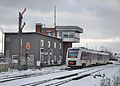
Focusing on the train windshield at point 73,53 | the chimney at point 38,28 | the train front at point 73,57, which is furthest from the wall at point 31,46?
the train windshield at point 73,53

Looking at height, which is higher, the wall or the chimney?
the chimney

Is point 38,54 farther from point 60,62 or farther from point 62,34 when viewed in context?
point 62,34

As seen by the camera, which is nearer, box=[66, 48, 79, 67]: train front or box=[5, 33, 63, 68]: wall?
box=[66, 48, 79, 67]: train front

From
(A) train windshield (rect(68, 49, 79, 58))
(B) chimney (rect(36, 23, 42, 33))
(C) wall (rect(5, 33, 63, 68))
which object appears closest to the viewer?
(A) train windshield (rect(68, 49, 79, 58))

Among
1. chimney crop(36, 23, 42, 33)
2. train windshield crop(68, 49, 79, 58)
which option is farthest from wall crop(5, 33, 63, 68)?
train windshield crop(68, 49, 79, 58)

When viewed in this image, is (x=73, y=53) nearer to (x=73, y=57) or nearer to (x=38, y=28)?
(x=73, y=57)

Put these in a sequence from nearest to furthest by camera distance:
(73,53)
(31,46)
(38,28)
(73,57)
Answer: (73,57), (73,53), (31,46), (38,28)

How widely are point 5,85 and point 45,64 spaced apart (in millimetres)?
43002

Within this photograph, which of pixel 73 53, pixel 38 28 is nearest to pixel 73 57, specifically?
pixel 73 53

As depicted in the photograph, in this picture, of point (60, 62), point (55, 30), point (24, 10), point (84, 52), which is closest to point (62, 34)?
point (55, 30)

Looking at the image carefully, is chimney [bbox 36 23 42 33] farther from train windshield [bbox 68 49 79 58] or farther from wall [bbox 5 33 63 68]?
train windshield [bbox 68 49 79 58]

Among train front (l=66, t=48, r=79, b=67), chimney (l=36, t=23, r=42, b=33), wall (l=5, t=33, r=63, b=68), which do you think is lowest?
train front (l=66, t=48, r=79, b=67)

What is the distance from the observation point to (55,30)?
8612 cm

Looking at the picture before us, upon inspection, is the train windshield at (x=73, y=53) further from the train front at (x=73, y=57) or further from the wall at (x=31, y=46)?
the wall at (x=31, y=46)
